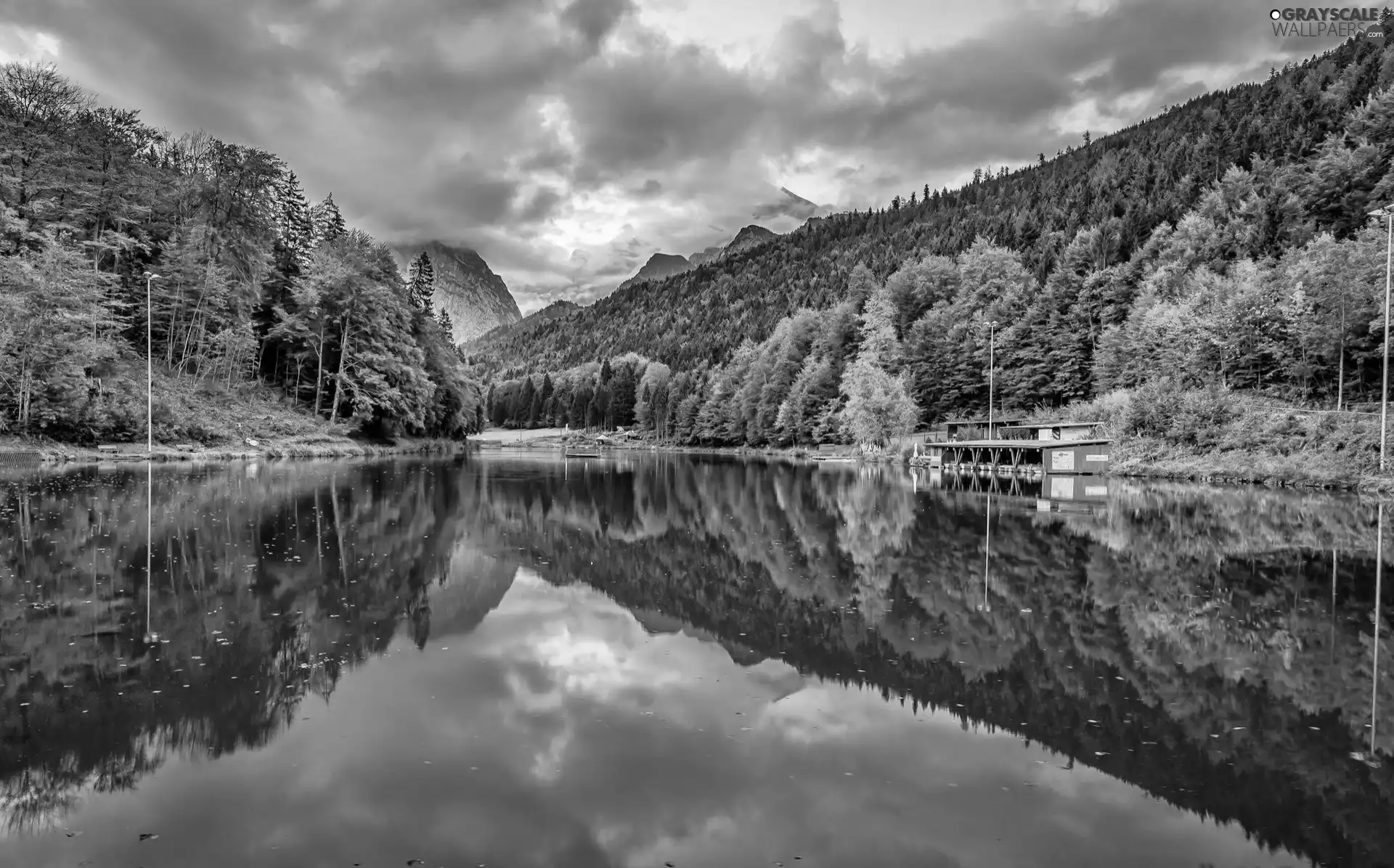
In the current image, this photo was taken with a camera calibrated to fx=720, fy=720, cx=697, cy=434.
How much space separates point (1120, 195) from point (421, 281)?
95.8m

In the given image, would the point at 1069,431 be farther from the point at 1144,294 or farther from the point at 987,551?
the point at 987,551

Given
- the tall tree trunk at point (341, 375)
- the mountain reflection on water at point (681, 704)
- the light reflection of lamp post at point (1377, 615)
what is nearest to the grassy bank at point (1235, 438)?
the light reflection of lamp post at point (1377, 615)

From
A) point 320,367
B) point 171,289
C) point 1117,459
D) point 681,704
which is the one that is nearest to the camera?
point 681,704

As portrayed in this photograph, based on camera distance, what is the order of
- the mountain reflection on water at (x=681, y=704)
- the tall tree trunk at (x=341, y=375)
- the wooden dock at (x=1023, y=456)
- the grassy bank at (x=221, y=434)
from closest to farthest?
the mountain reflection on water at (x=681, y=704), the grassy bank at (x=221, y=434), the wooden dock at (x=1023, y=456), the tall tree trunk at (x=341, y=375)

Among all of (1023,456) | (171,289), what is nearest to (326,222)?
(171,289)

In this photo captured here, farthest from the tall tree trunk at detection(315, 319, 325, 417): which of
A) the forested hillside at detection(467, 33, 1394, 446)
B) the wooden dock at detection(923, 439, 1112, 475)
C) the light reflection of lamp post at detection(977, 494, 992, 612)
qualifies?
the light reflection of lamp post at detection(977, 494, 992, 612)

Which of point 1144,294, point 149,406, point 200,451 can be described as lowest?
point 200,451

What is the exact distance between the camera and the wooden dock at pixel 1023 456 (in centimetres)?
4369

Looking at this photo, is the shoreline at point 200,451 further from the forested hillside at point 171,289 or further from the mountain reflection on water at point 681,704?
the mountain reflection on water at point 681,704

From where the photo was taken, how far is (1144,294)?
2544 inches

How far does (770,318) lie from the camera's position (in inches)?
6363

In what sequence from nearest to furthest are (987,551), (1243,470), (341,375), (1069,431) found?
(987,551) → (1243,470) → (1069,431) → (341,375)

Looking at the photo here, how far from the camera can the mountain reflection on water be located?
17.3 ft

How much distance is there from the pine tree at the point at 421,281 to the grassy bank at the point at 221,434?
3196cm
